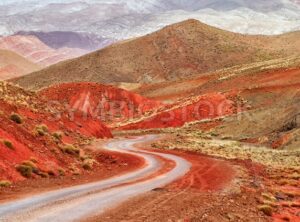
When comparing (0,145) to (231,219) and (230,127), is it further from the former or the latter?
(230,127)

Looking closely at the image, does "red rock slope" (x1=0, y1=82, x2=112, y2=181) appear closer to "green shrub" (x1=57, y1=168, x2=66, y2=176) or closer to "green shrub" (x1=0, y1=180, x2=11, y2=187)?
"green shrub" (x1=57, y1=168, x2=66, y2=176)

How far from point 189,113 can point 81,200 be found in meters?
80.4

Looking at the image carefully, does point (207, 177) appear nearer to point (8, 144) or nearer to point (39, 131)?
point (8, 144)

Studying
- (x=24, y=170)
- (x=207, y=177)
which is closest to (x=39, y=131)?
(x=24, y=170)

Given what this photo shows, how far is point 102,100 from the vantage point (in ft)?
389

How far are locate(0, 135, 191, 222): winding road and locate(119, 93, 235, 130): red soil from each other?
2600 inches

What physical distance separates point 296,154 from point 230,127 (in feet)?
102

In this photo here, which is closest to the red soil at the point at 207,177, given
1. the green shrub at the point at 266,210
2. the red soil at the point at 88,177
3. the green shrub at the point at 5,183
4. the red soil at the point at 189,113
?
the green shrub at the point at 266,210

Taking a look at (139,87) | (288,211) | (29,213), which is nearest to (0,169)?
(29,213)

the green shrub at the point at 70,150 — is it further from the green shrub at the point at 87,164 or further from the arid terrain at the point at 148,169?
the green shrub at the point at 87,164

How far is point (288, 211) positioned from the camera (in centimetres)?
2500

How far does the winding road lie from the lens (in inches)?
701

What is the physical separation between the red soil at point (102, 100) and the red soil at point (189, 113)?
1454cm

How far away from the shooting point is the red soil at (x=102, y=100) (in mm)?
113750
